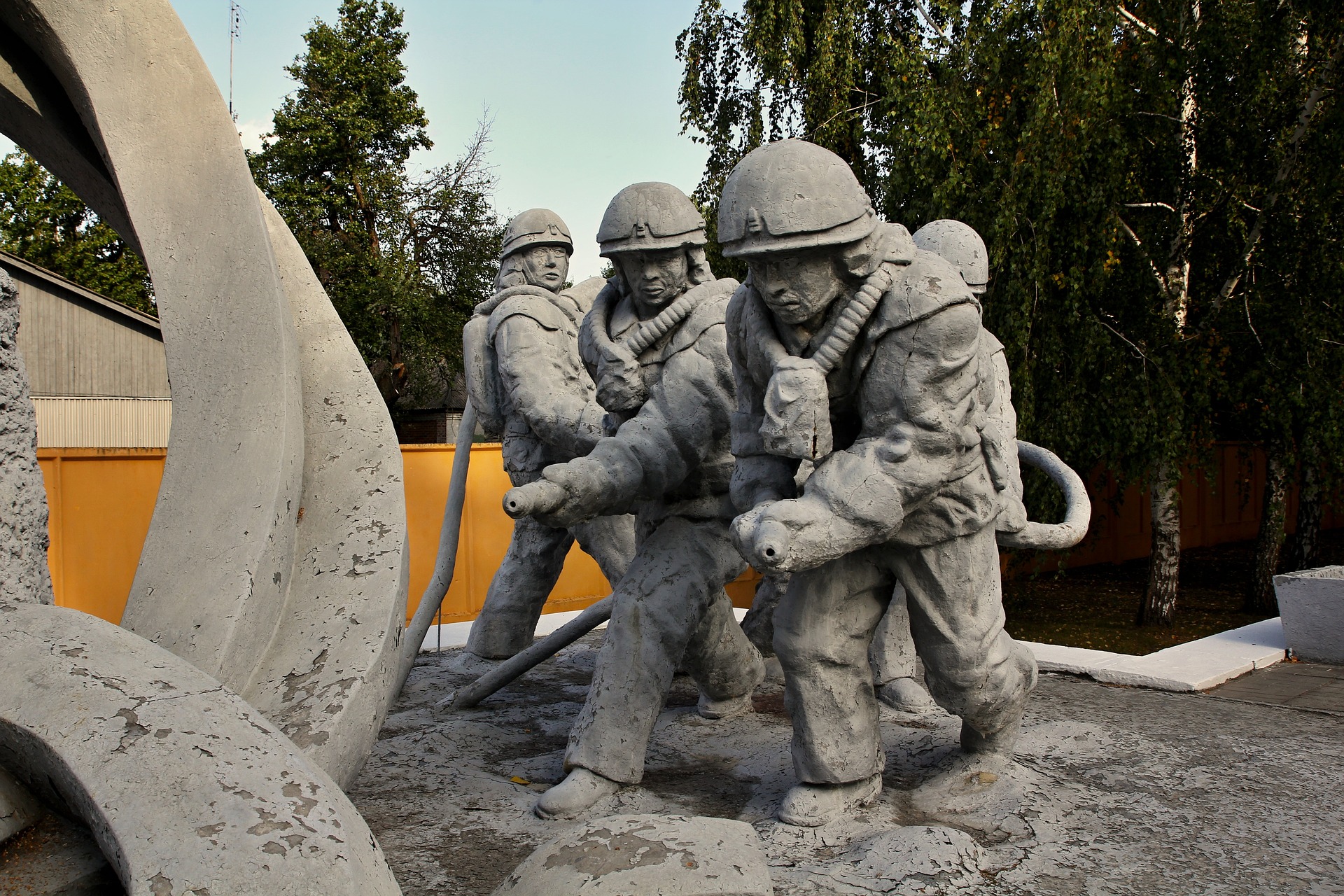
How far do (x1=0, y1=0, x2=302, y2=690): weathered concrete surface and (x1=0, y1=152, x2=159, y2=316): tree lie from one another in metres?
15.9

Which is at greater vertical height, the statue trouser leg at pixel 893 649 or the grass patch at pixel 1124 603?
the statue trouser leg at pixel 893 649

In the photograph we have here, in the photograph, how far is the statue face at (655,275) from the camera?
12.3 feet

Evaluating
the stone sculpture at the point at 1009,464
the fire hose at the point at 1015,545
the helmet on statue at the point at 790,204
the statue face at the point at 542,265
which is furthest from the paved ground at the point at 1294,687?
the statue face at the point at 542,265

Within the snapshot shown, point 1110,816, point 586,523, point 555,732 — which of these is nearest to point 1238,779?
point 1110,816

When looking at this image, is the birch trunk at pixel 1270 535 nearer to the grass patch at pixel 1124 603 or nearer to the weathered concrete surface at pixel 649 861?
the grass patch at pixel 1124 603

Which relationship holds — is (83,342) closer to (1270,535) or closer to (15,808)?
(1270,535)

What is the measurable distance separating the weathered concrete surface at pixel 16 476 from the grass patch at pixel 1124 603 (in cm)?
591

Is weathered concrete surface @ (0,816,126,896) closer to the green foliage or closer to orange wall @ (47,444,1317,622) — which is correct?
orange wall @ (47,444,1317,622)

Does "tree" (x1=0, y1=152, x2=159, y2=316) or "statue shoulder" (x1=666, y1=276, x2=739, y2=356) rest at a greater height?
"tree" (x1=0, y1=152, x2=159, y2=316)

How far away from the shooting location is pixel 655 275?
3768mm

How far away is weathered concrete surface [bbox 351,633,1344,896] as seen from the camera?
2.70 metres

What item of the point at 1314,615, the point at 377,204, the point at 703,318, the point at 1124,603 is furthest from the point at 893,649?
the point at 377,204

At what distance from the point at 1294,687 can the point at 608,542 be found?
310 centimetres

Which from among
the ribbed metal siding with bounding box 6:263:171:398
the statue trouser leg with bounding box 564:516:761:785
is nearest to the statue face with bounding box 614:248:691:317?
the statue trouser leg with bounding box 564:516:761:785
